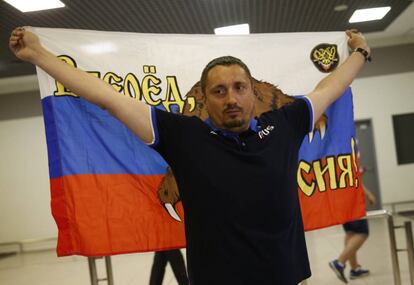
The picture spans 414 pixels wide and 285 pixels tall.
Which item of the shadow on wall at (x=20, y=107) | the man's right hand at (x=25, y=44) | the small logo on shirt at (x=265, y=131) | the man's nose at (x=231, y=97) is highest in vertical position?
the shadow on wall at (x=20, y=107)

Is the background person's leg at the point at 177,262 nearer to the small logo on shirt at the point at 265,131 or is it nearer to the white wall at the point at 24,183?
the small logo on shirt at the point at 265,131

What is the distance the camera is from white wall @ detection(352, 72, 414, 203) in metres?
8.31

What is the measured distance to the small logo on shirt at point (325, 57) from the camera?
2639 millimetres

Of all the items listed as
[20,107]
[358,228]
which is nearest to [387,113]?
[358,228]

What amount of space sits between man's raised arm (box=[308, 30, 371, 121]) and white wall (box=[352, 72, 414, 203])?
22.2 feet

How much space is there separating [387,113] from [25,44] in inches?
329

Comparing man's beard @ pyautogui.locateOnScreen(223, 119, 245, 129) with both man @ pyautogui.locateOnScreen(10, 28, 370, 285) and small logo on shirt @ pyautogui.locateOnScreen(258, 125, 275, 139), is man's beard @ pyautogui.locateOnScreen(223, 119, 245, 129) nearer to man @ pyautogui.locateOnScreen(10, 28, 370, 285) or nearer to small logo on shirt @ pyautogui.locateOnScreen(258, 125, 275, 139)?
man @ pyautogui.locateOnScreen(10, 28, 370, 285)

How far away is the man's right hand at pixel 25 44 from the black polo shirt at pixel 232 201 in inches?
21.1

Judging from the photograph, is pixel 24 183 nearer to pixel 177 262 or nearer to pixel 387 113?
pixel 177 262

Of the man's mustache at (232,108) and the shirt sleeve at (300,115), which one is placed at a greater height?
the man's mustache at (232,108)

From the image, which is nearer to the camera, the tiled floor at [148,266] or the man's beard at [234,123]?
the man's beard at [234,123]

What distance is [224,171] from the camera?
140 cm

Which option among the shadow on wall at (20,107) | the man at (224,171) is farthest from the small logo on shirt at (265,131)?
the shadow on wall at (20,107)

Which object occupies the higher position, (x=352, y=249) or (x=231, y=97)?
(x=231, y=97)
